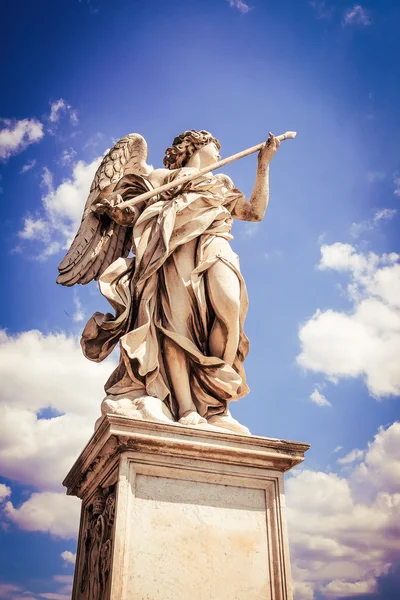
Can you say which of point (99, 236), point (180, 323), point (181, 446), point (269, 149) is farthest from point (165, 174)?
point (181, 446)

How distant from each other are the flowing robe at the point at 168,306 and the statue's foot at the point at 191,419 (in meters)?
0.14

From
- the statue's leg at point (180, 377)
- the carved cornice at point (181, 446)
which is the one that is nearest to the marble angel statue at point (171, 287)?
the statue's leg at point (180, 377)

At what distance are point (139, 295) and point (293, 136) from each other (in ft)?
8.34

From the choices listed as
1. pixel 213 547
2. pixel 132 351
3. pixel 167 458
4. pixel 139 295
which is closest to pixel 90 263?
pixel 139 295

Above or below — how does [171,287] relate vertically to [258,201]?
below

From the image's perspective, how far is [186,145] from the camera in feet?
21.1

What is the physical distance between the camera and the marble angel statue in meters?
4.87

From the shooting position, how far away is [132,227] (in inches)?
240

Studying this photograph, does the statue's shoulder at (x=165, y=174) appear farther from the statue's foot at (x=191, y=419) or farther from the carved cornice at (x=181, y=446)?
the carved cornice at (x=181, y=446)

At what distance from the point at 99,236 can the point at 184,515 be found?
3.05 m

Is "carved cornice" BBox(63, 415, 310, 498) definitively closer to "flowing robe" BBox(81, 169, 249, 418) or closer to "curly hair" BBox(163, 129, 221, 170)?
"flowing robe" BBox(81, 169, 249, 418)

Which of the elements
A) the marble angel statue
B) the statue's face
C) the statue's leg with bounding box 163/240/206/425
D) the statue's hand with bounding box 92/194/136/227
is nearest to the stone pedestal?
the marble angel statue

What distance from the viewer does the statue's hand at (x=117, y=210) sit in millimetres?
5836

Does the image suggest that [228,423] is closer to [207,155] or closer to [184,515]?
[184,515]
